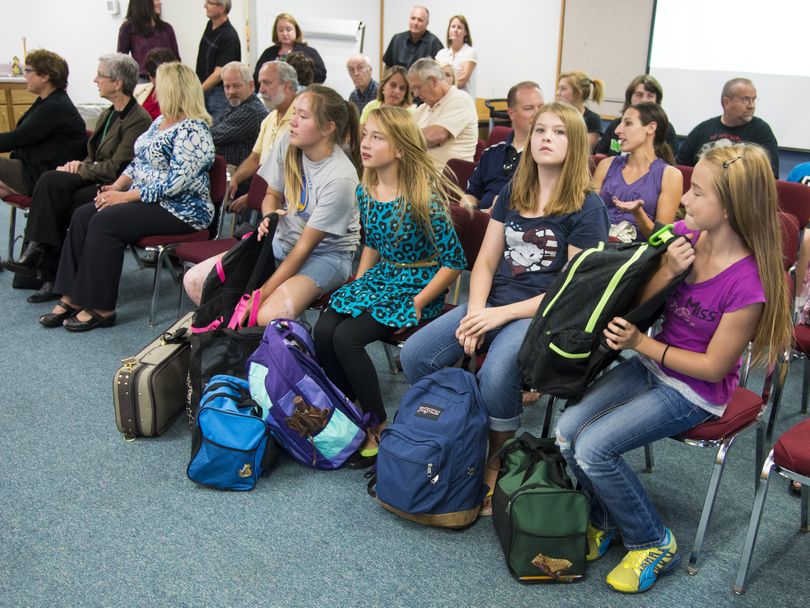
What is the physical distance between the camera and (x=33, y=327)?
3.66 meters

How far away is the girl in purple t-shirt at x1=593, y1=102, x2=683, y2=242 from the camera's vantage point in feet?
10.5

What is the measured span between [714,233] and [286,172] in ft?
5.57

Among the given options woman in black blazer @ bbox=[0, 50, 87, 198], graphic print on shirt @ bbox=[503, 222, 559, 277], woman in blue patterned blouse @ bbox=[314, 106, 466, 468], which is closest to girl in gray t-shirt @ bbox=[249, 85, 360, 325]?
woman in blue patterned blouse @ bbox=[314, 106, 466, 468]

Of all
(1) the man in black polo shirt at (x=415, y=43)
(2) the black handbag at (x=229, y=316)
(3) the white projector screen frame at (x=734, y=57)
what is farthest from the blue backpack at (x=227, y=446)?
(3) the white projector screen frame at (x=734, y=57)

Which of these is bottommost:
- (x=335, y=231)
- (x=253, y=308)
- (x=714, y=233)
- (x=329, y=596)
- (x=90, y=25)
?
(x=329, y=596)

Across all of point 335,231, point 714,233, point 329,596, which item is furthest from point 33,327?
point 714,233

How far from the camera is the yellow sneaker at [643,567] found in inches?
76.7

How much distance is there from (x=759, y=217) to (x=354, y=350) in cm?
126

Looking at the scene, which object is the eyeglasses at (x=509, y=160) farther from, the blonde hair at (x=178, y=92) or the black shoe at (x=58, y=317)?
the black shoe at (x=58, y=317)

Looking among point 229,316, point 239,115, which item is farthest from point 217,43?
point 229,316

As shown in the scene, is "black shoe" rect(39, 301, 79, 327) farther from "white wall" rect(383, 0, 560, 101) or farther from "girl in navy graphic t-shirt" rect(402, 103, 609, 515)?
"white wall" rect(383, 0, 560, 101)

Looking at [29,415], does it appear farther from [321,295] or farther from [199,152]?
[199,152]

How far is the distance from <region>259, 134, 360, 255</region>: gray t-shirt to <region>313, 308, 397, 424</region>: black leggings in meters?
0.44

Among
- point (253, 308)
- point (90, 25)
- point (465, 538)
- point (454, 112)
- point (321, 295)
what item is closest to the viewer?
point (465, 538)
